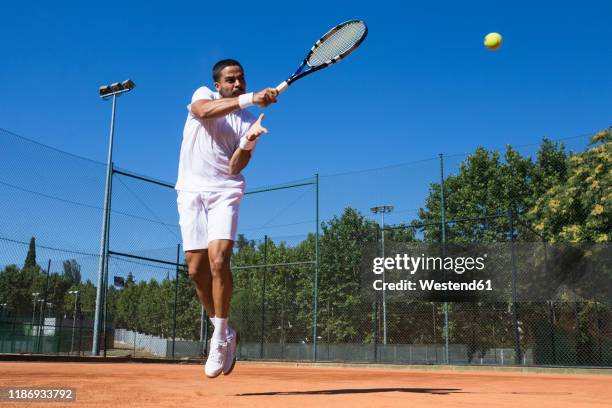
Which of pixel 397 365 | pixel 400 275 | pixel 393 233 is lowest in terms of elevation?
pixel 397 365

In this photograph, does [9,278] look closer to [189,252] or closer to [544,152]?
[189,252]

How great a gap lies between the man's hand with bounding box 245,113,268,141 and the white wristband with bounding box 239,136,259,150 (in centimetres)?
3

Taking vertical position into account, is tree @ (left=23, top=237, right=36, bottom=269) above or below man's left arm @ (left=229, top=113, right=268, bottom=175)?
above

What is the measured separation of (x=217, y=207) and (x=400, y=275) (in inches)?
590

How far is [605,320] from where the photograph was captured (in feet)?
61.1

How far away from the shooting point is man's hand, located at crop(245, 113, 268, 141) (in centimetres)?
383

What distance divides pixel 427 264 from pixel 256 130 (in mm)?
14633

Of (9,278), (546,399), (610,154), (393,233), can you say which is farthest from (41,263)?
(610,154)

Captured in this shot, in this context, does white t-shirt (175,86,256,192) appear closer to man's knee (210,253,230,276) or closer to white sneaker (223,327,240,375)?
man's knee (210,253,230,276)

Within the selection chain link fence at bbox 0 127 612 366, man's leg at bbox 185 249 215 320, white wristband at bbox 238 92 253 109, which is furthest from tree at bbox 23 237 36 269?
white wristband at bbox 238 92 253 109

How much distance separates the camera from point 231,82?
415 centimetres

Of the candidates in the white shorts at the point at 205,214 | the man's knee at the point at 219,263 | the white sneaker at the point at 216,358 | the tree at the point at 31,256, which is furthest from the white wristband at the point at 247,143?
the tree at the point at 31,256

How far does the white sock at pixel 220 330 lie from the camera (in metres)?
3.99

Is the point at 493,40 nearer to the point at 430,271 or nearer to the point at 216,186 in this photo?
the point at 216,186
